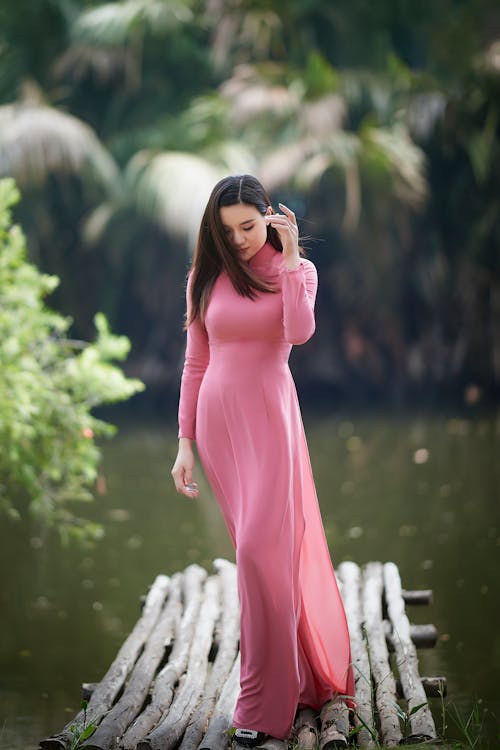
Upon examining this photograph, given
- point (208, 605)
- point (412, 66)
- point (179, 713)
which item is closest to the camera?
point (179, 713)

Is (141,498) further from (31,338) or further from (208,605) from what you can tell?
(208,605)

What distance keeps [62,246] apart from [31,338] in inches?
475

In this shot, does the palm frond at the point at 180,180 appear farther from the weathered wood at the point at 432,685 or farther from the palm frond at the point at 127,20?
the weathered wood at the point at 432,685

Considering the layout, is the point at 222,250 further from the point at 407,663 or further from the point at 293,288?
the point at 407,663

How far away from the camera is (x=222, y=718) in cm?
315

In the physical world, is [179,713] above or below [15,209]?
below

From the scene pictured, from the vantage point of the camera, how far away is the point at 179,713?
10.5 feet

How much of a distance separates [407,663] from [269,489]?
1051mm

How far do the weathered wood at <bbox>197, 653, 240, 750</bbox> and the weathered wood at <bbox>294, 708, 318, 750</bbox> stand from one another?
0.63ft

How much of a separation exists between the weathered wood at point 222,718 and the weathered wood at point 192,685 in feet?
0.27

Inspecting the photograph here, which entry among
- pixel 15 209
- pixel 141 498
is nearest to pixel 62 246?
pixel 15 209

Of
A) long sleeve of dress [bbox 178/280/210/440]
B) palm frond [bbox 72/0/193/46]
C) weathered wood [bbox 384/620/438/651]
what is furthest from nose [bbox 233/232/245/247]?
palm frond [bbox 72/0/193/46]

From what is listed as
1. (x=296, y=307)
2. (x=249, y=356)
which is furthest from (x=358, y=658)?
(x=296, y=307)

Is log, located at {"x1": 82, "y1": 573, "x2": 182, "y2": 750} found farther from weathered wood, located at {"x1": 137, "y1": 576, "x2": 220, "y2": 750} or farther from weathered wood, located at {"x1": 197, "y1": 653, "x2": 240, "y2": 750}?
weathered wood, located at {"x1": 197, "y1": 653, "x2": 240, "y2": 750}
